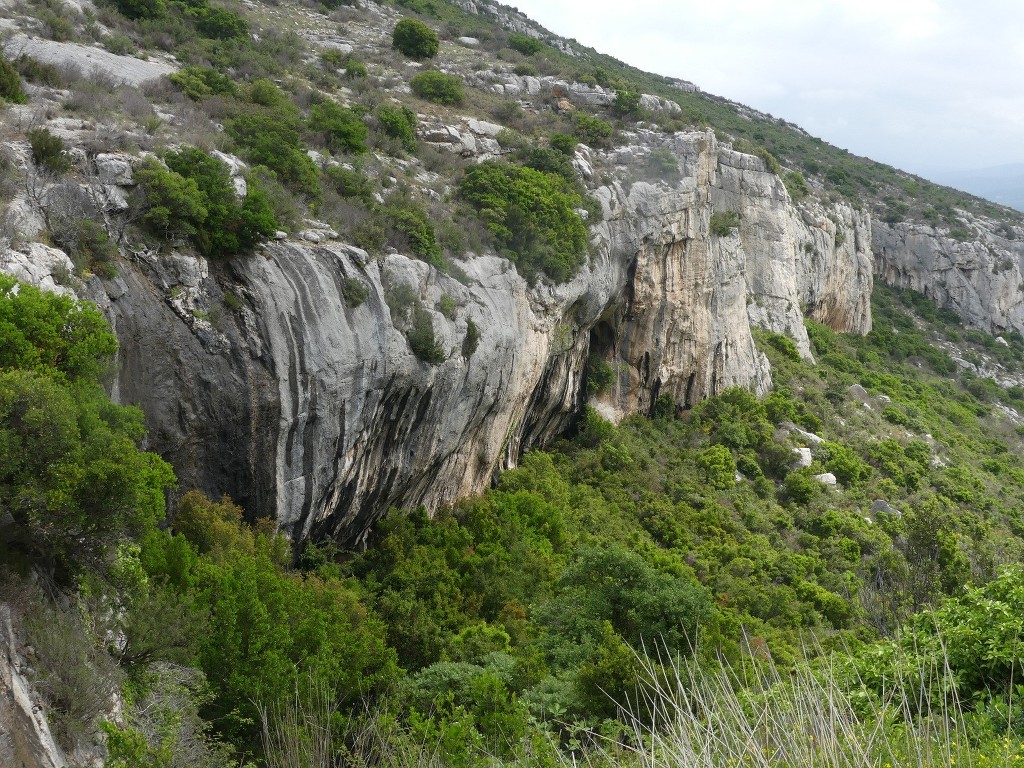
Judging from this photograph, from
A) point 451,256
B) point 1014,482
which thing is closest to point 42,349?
point 451,256

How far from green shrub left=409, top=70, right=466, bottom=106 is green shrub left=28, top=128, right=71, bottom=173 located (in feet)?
64.5

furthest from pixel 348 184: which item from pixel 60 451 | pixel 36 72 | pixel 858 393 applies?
pixel 858 393

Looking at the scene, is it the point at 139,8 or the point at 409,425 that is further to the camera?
the point at 139,8

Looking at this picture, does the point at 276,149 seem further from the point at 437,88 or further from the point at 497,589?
the point at 437,88

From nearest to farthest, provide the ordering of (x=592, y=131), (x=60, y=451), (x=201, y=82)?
1. (x=60, y=451)
2. (x=201, y=82)
3. (x=592, y=131)

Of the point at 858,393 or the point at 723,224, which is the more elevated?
the point at 723,224

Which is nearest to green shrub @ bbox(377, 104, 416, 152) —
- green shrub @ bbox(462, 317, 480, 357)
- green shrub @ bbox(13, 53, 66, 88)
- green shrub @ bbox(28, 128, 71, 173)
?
green shrub @ bbox(462, 317, 480, 357)

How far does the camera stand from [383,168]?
2259 cm

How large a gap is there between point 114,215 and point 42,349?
462 centimetres

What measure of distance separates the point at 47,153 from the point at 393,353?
7.15 meters

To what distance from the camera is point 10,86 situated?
1620cm

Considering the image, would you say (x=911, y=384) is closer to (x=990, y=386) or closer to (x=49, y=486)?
(x=990, y=386)

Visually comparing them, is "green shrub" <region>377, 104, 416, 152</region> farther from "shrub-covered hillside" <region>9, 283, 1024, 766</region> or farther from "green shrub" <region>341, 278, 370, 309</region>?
"shrub-covered hillside" <region>9, 283, 1024, 766</region>

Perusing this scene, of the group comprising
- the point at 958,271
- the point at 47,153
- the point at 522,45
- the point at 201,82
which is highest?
the point at 522,45
